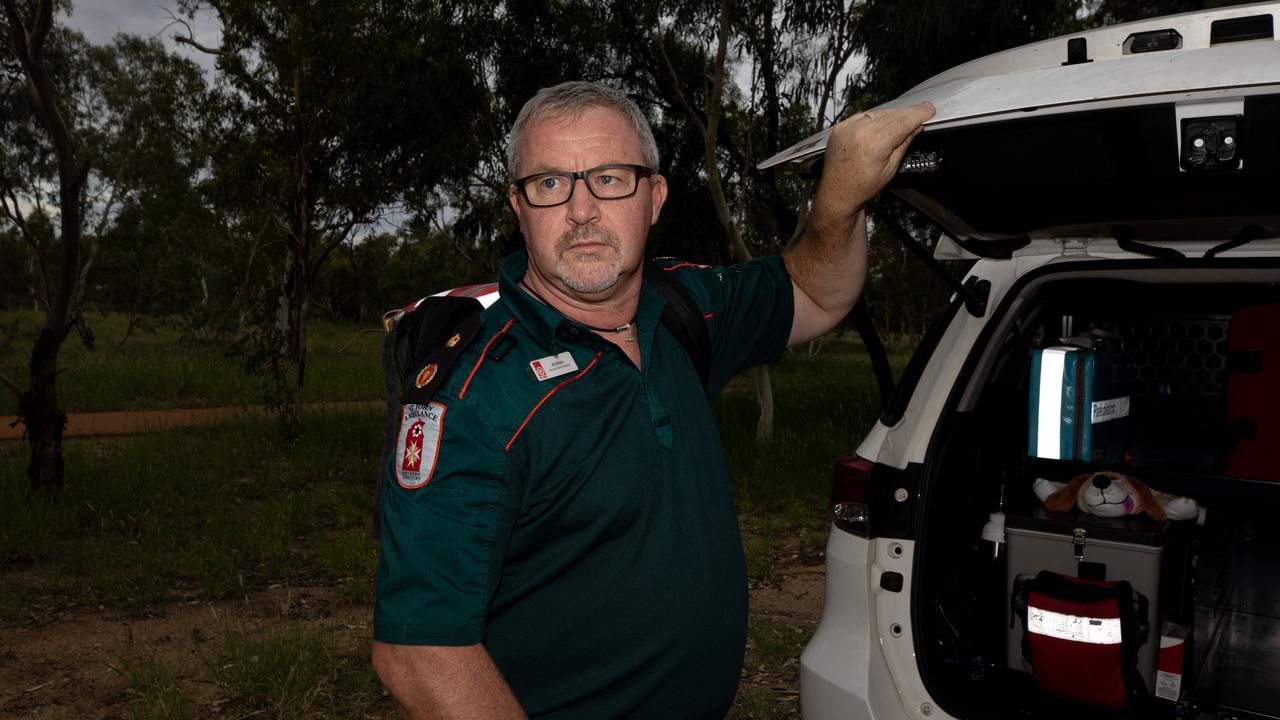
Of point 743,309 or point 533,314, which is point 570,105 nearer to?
point 533,314

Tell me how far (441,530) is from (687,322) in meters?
0.84

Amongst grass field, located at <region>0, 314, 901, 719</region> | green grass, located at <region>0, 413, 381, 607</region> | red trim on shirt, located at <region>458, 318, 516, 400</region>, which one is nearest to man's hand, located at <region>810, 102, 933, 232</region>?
red trim on shirt, located at <region>458, 318, 516, 400</region>

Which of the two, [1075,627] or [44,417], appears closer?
[1075,627]

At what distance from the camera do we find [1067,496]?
3311 millimetres

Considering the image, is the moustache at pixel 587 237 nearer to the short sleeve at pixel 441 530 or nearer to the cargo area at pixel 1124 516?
the short sleeve at pixel 441 530

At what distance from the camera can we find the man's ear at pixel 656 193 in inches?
91.0

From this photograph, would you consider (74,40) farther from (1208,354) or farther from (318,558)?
(1208,354)

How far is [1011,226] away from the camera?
9.29 feet

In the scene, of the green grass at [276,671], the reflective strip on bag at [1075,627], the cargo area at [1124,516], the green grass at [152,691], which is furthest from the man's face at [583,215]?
the green grass at [152,691]

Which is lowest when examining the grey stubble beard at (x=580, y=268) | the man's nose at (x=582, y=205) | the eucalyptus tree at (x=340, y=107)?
the grey stubble beard at (x=580, y=268)

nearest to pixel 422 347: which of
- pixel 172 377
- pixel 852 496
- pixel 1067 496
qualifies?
pixel 852 496

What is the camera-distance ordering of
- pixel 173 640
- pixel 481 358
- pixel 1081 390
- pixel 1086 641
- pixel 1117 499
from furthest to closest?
pixel 173 640, pixel 1081 390, pixel 1117 499, pixel 1086 641, pixel 481 358

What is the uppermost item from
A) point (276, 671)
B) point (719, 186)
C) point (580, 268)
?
point (719, 186)

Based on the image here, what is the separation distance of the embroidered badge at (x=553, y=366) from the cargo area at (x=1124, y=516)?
4.04 feet
